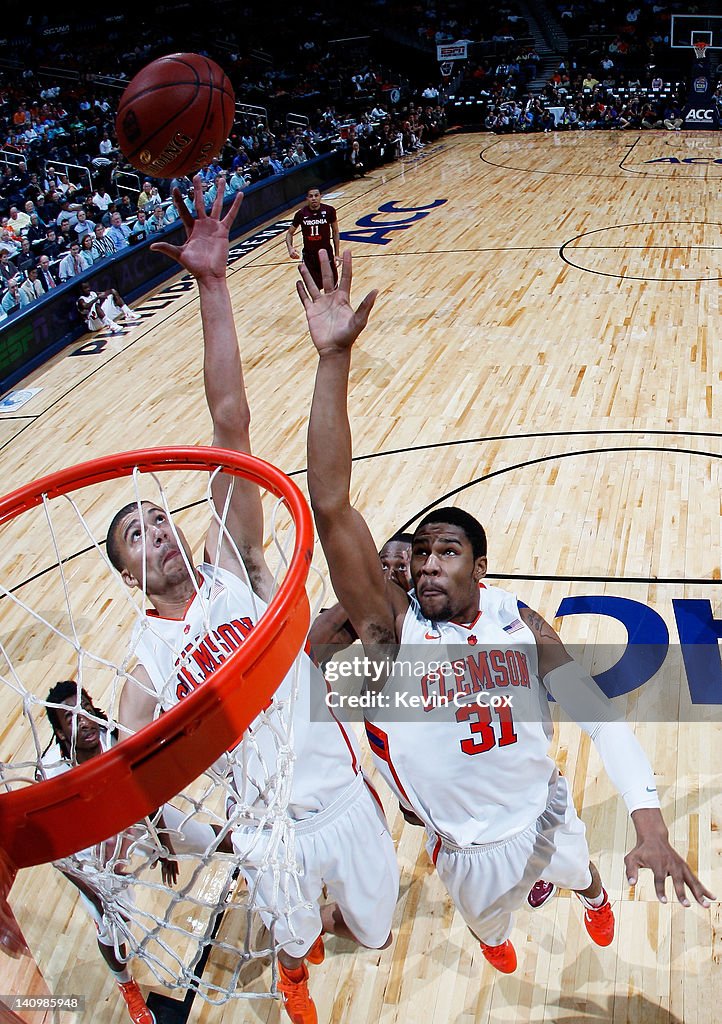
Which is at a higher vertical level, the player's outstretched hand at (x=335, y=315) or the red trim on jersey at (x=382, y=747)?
the player's outstretched hand at (x=335, y=315)

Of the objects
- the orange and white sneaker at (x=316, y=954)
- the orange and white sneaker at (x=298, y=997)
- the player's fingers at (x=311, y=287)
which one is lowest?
the orange and white sneaker at (x=316, y=954)

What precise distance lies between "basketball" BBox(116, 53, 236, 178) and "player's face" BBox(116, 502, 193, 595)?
2377mm

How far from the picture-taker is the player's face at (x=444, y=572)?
2.70 metres

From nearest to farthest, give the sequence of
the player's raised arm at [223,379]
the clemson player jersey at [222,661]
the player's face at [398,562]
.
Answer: the clemson player jersey at [222,661] < the player's raised arm at [223,379] < the player's face at [398,562]

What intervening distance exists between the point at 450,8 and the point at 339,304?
99.8 ft

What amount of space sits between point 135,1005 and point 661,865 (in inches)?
73.0

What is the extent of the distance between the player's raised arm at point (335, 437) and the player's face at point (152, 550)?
841mm

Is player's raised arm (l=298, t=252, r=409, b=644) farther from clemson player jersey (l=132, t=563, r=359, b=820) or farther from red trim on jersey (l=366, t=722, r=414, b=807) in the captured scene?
red trim on jersey (l=366, t=722, r=414, b=807)

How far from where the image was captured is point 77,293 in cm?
1045

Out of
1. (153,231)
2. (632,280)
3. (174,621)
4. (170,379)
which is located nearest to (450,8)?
(153,231)

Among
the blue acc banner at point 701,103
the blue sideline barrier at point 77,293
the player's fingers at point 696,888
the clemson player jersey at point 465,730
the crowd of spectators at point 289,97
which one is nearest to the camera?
the player's fingers at point 696,888

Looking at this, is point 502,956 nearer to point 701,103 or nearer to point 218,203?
point 218,203

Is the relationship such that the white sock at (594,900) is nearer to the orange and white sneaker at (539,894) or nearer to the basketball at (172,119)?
the orange and white sneaker at (539,894)

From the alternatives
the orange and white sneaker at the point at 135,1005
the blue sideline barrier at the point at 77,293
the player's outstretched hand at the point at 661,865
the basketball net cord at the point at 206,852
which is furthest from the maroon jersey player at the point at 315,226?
the player's outstretched hand at the point at 661,865
